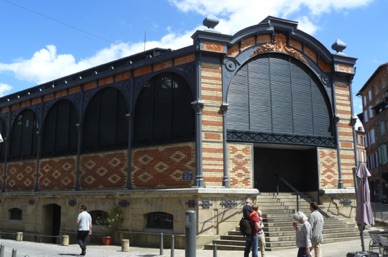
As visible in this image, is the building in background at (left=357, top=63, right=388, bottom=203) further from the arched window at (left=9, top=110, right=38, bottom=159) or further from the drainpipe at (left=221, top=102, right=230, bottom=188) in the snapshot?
the arched window at (left=9, top=110, right=38, bottom=159)

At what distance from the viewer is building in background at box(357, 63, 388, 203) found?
4219 centimetres

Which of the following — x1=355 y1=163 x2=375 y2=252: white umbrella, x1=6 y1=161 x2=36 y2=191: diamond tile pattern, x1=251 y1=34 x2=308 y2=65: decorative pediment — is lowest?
x1=355 y1=163 x2=375 y2=252: white umbrella

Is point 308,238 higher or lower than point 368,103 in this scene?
lower

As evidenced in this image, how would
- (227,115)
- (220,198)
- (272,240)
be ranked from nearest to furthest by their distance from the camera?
(272,240) → (220,198) → (227,115)

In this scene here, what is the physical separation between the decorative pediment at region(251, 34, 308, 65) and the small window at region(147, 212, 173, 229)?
26.6 ft

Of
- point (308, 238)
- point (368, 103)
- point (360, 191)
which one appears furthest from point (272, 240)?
point (368, 103)

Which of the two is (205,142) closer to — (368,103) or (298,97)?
(298,97)

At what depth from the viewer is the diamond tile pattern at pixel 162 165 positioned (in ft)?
55.0

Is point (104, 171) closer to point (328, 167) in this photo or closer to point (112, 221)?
point (112, 221)

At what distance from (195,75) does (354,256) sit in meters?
9.78

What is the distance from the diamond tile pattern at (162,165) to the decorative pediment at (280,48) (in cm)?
562

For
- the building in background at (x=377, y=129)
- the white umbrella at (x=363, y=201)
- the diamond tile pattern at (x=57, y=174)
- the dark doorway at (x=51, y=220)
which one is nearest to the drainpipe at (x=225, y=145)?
the white umbrella at (x=363, y=201)

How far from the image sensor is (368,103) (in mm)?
49875

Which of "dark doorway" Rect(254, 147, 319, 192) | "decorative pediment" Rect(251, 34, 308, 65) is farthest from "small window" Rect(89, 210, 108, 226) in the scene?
"decorative pediment" Rect(251, 34, 308, 65)
